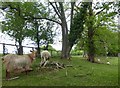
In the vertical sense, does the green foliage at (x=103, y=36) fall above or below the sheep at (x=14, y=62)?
above

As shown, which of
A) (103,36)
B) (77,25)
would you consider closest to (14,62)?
(77,25)

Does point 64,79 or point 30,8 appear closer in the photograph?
point 64,79

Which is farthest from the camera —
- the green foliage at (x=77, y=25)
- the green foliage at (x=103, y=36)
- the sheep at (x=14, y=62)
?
the green foliage at (x=103, y=36)

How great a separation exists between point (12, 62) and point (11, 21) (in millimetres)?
8830

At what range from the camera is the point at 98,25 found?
69.7 ft

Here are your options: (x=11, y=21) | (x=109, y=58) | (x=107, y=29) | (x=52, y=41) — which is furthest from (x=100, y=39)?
(x=11, y=21)

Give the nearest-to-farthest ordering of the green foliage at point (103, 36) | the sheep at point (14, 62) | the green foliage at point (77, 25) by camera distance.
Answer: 1. the sheep at point (14, 62)
2. the green foliage at point (77, 25)
3. the green foliage at point (103, 36)

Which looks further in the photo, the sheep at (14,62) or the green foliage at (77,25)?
the green foliage at (77,25)

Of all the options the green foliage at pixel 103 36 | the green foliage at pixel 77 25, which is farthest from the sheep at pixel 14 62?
the green foliage at pixel 103 36

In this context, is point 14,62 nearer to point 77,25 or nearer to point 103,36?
point 77,25

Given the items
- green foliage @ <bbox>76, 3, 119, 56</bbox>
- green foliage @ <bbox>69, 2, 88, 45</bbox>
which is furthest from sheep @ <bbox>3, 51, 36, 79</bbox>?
green foliage @ <bbox>76, 3, 119, 56</bbox>

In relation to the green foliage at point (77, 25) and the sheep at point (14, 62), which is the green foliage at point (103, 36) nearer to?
the green foliage at point (77, 25)

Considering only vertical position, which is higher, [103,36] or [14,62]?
[103,36]

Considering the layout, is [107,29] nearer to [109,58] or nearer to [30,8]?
[109,58]
